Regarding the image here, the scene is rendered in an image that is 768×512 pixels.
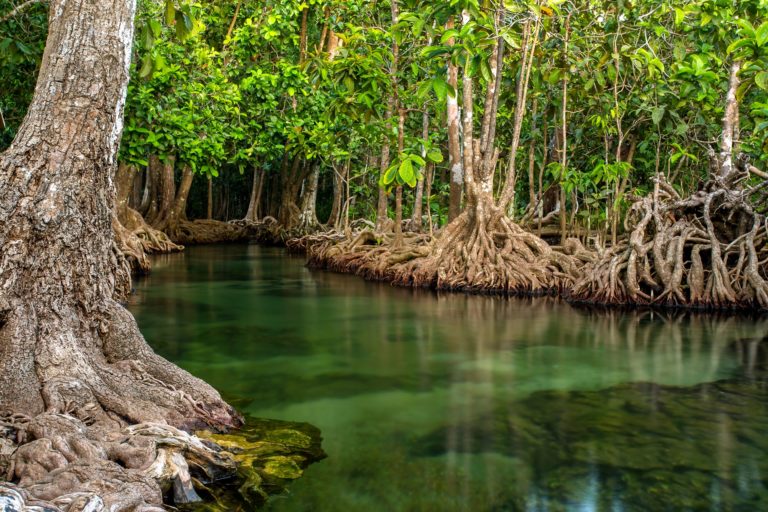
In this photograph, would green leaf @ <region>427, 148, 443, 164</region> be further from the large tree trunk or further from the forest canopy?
the large tree trunk

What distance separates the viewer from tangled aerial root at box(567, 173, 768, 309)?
408 inches

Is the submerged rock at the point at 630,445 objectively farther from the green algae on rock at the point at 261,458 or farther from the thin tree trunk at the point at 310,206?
the thin tree trunk at the point at 310,206

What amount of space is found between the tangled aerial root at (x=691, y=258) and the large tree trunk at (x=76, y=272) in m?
7.09

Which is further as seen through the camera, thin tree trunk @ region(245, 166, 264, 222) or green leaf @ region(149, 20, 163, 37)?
thin tree trunk @ region(245, 166, 264, 222)

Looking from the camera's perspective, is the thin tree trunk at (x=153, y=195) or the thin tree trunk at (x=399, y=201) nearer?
the thin tree trunk at (x=399, y=201)

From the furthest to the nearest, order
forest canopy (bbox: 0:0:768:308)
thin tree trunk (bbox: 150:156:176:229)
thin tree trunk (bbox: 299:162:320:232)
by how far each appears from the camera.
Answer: thin tree trunk (bbox: 299:162:320:232) → thin tree trunk (bbox: 150:156:176:229) → forest canopy (bbox: 0:0:768:308)

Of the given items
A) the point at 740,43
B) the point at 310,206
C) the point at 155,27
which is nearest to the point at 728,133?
the point at 740,43

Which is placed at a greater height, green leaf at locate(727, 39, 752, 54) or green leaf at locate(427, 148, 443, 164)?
green leaf at locate(727, 39, 752, 54)

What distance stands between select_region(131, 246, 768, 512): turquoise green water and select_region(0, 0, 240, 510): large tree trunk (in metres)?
0.97

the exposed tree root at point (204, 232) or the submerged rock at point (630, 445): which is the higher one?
the exposed tree root at point (204, 232)

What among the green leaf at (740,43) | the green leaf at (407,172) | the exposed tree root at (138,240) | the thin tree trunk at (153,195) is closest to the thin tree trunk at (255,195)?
the thin tree trunk at (153,195)

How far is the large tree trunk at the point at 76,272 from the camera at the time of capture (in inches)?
168

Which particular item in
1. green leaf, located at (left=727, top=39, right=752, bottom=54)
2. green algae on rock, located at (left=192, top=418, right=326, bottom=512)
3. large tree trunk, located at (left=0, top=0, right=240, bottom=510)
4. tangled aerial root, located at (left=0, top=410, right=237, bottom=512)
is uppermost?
green leaf, located at (left=727, top=39, right=752, bottom=54)

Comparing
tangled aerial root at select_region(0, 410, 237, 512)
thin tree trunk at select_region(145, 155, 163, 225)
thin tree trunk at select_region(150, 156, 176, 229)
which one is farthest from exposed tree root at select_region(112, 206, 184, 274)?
tangled aerial root at select_region(0, 410, 237, 512)
